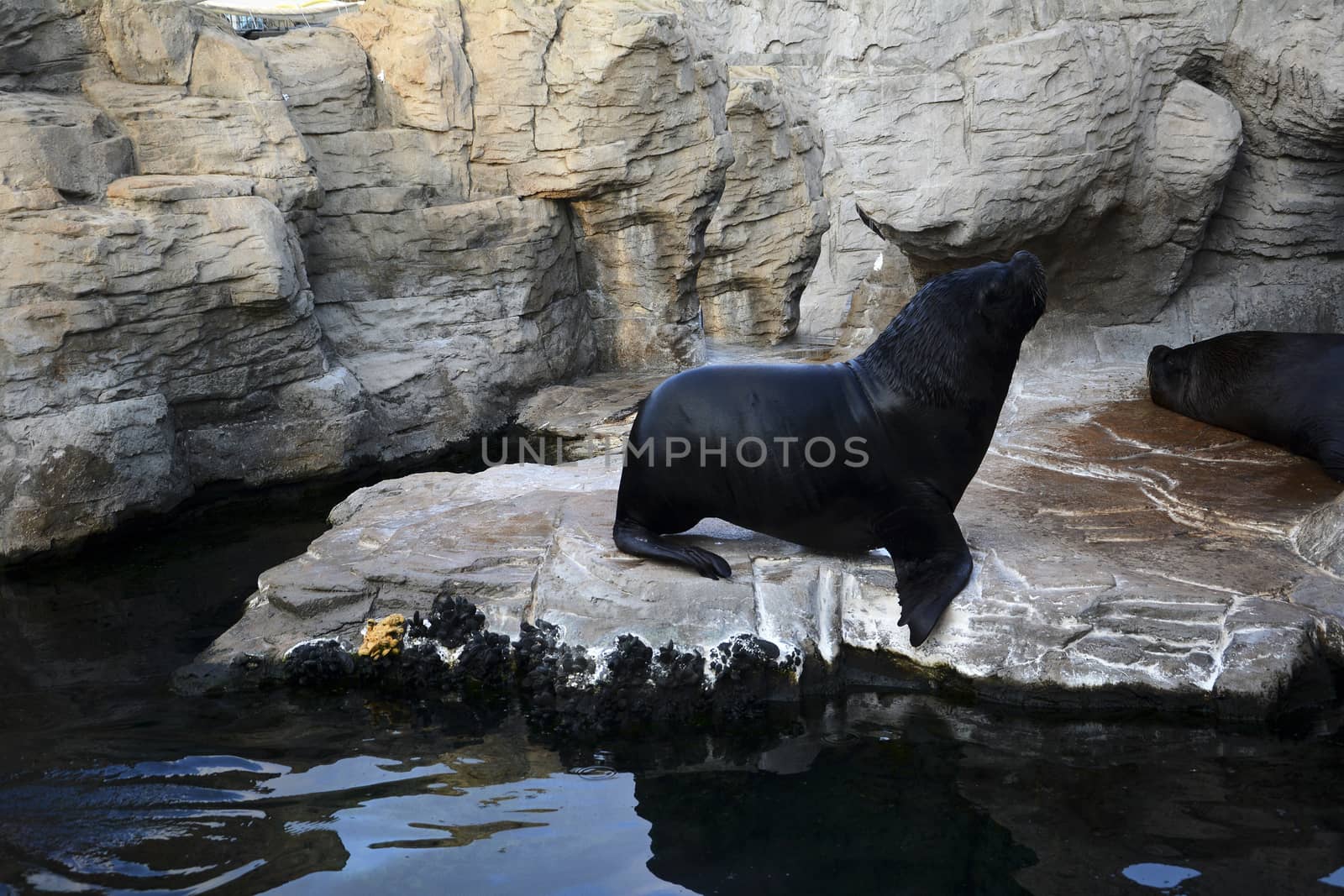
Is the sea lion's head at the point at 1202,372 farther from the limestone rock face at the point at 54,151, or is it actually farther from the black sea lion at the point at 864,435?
the limestone rock face at the point at 54,151

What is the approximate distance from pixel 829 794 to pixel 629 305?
6622 millimetres

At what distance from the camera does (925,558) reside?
388 centimetres

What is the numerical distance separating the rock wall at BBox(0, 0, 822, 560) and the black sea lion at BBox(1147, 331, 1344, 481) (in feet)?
13.8

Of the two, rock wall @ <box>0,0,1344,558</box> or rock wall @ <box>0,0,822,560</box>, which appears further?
rock wall @ <box>0,0,1344,558</box>

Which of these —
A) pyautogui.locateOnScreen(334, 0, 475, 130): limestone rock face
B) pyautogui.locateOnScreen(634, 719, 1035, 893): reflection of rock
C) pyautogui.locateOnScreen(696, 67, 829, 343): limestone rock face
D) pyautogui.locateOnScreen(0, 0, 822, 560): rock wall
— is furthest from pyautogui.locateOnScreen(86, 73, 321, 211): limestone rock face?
pyautogui.locateOnScreen(696, 67, 829, 343): limestone rock face

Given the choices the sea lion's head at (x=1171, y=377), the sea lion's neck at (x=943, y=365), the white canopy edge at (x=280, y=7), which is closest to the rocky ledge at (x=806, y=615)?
the sea lion's neck at (x=943, y=365)

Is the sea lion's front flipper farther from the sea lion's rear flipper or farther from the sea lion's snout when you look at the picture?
the sea lion's snout

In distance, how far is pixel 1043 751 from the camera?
3.40 m

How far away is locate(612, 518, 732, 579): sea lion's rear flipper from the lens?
13.1ft

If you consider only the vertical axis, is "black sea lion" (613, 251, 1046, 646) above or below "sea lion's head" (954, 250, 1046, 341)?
below

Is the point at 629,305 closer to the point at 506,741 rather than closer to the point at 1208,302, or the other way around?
the point at 1208,302

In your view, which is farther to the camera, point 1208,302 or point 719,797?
point 1208,302

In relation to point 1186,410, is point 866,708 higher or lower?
lower

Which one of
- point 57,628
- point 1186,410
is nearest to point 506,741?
point 57,628
